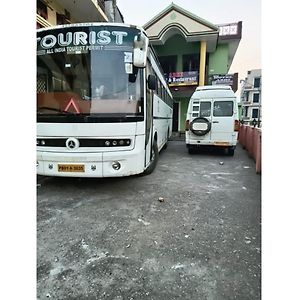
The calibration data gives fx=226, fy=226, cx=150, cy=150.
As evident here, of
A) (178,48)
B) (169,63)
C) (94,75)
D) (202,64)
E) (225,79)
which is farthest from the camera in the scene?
(169,63)

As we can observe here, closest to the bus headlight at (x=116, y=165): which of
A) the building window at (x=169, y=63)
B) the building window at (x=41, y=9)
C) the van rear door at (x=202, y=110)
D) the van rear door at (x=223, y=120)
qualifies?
the van rear door at (x=202, y=110)

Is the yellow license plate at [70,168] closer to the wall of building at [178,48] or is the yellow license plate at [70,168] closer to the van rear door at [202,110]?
the van rear door at [202,110]

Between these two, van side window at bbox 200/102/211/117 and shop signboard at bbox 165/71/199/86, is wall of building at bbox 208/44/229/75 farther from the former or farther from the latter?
van side window at bbox 200/102/211/117

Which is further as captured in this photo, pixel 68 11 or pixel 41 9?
pixel 68 11

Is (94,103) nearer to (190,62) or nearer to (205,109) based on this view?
(205,109)

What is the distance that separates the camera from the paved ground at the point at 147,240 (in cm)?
200

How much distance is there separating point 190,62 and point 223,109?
9982 millimetres

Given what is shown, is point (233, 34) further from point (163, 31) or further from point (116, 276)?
point (116, 276)

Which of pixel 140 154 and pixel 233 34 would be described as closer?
pixel 140 154

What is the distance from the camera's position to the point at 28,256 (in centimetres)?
115

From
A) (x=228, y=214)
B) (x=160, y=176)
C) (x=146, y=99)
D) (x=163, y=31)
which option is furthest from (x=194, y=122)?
(x=163, y=31)

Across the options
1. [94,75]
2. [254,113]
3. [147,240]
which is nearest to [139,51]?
[94,75]

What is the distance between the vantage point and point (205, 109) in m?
8.39
